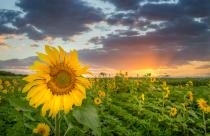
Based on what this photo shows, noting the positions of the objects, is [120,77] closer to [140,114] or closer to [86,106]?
[140,114]

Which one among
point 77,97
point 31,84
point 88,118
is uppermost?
point 31,84

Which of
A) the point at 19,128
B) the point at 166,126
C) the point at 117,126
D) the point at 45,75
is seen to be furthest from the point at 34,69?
the point at 166,126

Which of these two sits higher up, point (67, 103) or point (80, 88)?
point (80, 88)

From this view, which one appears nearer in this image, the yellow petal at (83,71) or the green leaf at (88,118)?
the green leaf at (88,118)

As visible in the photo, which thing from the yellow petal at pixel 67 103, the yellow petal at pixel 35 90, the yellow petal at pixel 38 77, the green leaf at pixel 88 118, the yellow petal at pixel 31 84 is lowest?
the green leaf at pixel 88 118

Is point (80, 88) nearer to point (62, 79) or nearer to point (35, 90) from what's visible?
point (62, 79)

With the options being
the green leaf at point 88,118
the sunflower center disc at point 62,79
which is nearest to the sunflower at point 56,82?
the sunflower center disc at point 62,79

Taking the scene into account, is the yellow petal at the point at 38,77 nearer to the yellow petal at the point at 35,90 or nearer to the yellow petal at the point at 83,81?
the yellow petal at the point at 35,90

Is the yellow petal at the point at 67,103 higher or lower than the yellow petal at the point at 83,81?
lower

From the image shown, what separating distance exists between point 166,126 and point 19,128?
15.4 ft

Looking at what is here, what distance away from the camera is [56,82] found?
291cm

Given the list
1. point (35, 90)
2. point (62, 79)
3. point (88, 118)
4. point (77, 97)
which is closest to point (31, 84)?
point (35, 90)

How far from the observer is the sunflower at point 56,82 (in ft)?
9.21

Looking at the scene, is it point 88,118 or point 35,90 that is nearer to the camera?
point 88,118
